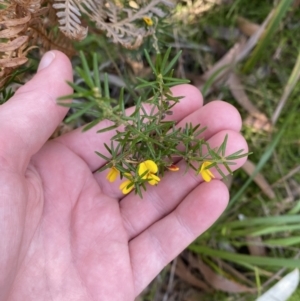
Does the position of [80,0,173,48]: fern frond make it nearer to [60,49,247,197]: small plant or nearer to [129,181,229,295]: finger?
[60,49,247,197]: small plant

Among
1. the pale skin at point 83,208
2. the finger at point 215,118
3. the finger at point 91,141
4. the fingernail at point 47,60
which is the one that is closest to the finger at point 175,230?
the pale skin at point 83,208

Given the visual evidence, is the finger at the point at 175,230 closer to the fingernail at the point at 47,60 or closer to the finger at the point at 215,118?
the finger at the point at 215,118

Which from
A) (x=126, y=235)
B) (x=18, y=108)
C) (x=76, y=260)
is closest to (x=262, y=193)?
(x=126, y=235)

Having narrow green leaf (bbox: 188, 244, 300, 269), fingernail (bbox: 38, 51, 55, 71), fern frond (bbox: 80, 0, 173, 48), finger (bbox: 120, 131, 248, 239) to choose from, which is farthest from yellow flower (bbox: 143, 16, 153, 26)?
narrow green leaf (bbox: 188, 244, 300, 269)

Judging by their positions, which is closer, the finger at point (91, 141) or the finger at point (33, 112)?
the finger at point (33, 112)

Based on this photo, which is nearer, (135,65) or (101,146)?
(101,146)

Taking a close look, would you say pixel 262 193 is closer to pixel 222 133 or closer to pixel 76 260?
pixel 222 133

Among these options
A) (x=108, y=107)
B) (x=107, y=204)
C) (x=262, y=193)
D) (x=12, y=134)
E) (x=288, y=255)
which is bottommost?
(x=288, y=255)
